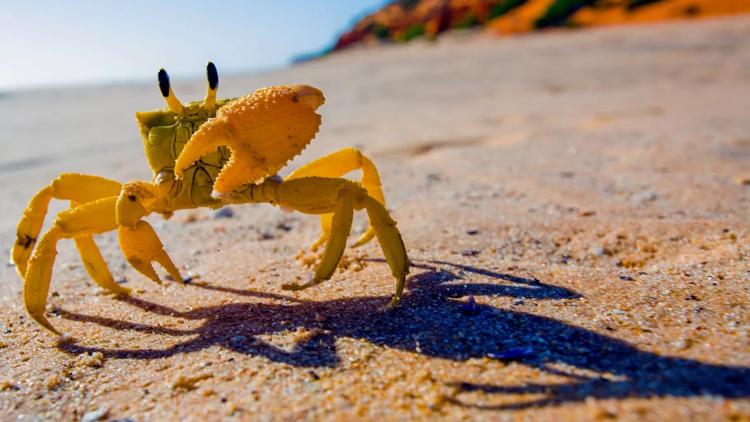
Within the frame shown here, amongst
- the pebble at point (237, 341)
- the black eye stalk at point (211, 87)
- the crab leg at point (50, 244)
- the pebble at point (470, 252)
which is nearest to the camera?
the pebble at point (237, 341)

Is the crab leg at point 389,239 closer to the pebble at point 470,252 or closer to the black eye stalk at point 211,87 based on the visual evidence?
the pebble at point 470,252

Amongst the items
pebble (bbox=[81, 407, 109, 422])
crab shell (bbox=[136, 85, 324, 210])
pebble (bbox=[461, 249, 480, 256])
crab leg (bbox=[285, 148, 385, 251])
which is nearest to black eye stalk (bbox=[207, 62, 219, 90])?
crab shell (bbox=[136, 85, 324, 210])

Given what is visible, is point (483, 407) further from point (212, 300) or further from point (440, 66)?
point (440, 66)

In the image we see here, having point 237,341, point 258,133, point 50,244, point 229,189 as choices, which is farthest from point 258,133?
point 50,244

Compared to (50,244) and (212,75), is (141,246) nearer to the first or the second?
(50,244)

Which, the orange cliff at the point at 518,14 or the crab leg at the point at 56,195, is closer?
the crab leg at the point at 56,195

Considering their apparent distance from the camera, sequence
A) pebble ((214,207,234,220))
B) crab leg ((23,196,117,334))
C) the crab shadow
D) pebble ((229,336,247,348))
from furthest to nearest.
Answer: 1. pebble ((214,207,234,220))
2. crab leg ((23,196,117,334))
3. pebble ((229,336,247,348))
4. the crab shadow

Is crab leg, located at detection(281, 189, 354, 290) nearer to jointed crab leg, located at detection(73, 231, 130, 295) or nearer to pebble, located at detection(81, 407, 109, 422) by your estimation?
pebble, located at detection(81, 407, 109, 422)

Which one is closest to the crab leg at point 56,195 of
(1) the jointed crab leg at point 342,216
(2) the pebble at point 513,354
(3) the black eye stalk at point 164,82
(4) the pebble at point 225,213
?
(3) the black eye stalk at point 164,82
